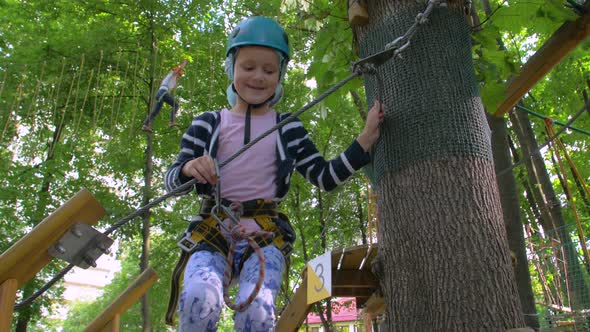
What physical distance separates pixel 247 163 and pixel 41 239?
3.14 feet

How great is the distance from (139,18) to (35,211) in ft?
12.5

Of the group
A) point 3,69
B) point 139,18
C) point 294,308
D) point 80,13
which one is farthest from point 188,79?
point 294,308

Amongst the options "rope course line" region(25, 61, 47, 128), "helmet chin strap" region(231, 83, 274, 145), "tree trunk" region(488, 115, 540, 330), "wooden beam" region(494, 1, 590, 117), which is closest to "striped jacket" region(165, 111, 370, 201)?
"helmet chin strap" region(231, 83, 274, 145)

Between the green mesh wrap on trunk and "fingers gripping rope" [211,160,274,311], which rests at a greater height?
the green mesh wrap on trunk

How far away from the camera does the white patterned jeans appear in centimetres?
173

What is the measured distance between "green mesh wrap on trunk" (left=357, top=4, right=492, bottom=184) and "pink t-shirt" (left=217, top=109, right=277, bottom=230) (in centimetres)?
54

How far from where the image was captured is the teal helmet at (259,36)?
7.38ft

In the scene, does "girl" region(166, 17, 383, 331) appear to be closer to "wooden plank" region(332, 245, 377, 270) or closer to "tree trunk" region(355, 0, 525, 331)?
"tree trunk" region(355, 0, 525, 331)

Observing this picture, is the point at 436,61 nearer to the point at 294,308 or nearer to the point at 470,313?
the point at 470,313

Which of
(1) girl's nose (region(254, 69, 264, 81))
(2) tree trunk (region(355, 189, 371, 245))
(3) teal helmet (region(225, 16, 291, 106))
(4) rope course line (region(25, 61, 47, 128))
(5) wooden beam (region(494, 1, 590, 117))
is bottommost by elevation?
(1) girl's nose (region(254, 69, 264, 81))

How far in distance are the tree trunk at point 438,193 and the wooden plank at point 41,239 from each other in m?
1.27

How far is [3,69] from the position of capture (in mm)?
7824

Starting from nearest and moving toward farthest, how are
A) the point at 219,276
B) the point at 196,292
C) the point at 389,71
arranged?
the point at 196,292, the point at 219,276, the point at 389,71

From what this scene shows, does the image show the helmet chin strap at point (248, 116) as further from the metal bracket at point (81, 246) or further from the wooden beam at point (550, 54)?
the wooden beam at point (550, 54)
